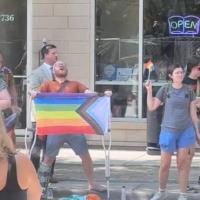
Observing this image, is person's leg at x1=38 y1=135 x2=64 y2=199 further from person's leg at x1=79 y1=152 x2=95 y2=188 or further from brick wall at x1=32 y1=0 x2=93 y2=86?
brick wall at x1=32 y1=0 x2=93 y2=86

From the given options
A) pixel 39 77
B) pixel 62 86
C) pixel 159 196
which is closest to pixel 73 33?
pixel 39 77

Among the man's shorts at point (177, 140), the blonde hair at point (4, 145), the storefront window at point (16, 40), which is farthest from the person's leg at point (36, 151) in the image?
the blonde hair at point (4, 145)

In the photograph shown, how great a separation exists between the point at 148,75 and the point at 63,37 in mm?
1749

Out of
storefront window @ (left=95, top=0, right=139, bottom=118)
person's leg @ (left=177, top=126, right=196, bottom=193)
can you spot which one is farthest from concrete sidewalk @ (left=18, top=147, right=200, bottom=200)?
storefront window @ (left=95, top=0, right=139, bottom=118)

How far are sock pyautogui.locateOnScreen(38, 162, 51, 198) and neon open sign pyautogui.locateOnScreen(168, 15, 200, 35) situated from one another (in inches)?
189

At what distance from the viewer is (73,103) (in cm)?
806

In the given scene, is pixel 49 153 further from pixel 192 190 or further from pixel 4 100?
pixel 192 190

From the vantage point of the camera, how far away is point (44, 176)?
805 centimetres

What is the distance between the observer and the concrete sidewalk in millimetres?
8570

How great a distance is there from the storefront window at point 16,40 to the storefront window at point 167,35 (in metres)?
2.44

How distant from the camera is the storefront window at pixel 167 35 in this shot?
11938 millimetres

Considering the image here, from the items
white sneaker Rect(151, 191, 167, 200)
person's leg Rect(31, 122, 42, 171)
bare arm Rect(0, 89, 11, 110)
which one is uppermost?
bare arm Rect(0, 89, 11, 110)

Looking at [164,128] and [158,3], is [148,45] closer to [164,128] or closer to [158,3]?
[158,3]

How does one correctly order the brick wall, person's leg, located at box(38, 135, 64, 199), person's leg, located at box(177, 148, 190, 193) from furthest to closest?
1. the brick wall
2. person's leg, located at box(38, 135, 64, 199)
3. person's leg, located at box(177, 148, 190, 193)
